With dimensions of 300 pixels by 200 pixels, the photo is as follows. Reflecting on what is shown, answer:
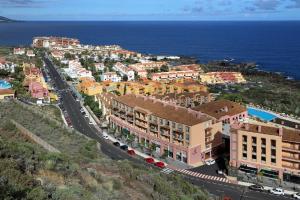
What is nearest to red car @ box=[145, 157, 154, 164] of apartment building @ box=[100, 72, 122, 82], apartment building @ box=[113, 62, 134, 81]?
→ apartment building @ box=[100, 72, 122, 82]

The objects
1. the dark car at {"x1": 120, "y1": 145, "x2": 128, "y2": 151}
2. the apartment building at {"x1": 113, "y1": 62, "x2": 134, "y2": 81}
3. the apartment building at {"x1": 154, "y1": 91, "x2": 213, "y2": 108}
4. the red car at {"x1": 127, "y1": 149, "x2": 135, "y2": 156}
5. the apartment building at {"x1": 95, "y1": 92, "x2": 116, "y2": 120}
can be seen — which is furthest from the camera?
the apartment building at {"x1": 113, "y1": 62, "x2": 134, "y2": 81}

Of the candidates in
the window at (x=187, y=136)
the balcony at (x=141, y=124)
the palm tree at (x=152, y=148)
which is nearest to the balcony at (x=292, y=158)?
the window at (x=187, y=136)

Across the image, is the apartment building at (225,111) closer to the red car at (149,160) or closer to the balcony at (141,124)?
the balcony at (141,124)

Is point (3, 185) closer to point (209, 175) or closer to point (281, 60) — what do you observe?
point (209, 175)

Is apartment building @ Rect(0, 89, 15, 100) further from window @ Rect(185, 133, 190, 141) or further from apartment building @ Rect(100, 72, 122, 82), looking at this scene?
apartment building @ Rect(100, 72, 122, 82)

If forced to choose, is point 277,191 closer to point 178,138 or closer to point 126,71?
point 178,138

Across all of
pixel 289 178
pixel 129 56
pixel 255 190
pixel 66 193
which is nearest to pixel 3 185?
pixel 66 193
